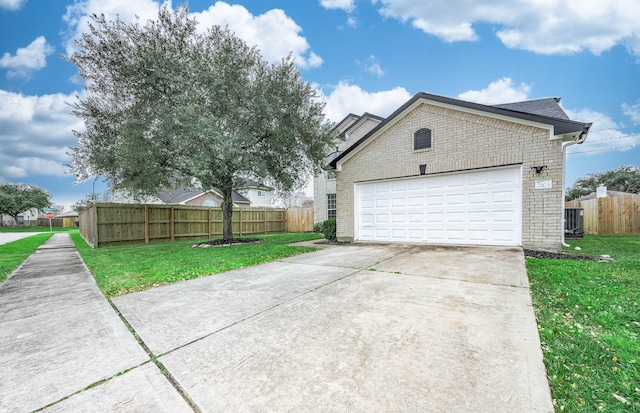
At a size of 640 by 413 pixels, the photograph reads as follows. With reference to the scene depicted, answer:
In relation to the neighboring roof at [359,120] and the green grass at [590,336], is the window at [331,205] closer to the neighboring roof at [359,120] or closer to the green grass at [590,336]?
the neighboring roof at [359,120]

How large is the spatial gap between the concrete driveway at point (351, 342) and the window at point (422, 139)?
16.9 feet

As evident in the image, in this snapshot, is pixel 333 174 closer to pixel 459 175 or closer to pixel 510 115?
pixel 459 175

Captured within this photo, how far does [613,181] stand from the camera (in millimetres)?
34156

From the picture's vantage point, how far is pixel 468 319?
2656 mm

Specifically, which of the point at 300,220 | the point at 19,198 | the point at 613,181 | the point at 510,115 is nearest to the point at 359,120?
the point at 300,220

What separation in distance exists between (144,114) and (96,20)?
318cm

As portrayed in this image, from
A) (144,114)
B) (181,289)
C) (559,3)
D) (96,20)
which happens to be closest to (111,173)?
(144,114)

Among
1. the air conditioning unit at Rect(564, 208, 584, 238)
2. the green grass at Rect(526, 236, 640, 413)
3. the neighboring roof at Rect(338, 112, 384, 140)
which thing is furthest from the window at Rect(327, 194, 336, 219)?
the green grass at Rect(526, 236, 640, 413)

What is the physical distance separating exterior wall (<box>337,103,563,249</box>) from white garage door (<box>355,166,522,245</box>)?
253 millimetres

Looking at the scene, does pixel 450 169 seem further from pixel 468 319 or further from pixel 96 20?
pixel 96 20

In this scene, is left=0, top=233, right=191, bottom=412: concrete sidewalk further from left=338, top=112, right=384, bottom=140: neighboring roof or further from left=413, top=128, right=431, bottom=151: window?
left=338, top=112, right=384, bottom=140: neighboring roof

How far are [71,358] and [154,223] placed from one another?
39.8 feet

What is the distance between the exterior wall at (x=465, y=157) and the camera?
6.61 meters

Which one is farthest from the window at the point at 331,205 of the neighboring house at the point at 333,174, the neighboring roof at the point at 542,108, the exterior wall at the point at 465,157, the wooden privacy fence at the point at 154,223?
the neighboring roof at the point at 542,108
